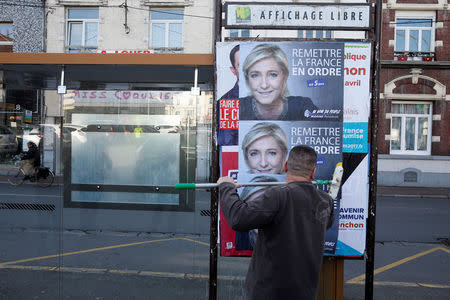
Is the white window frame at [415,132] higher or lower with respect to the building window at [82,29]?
lower

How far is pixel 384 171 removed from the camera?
16422 mm

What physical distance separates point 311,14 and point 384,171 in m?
14.9

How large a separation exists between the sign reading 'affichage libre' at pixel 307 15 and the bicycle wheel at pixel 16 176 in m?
2.92

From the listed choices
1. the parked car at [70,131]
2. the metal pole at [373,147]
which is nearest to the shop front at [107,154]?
the parked car at [70,131]

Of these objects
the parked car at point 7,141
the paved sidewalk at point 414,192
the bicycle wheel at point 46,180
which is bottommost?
the paved sidewalk at point 414,192

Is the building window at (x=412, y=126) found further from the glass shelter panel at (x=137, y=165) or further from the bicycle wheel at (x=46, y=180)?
the bicycle wheel at (x=46, y=180)

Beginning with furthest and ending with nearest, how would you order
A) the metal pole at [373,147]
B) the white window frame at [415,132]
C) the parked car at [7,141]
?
1. the white window frame at [415,132]
2. the parked car at [7,141]
3. the metal pole at [373,147]

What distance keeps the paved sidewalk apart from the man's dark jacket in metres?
13.1

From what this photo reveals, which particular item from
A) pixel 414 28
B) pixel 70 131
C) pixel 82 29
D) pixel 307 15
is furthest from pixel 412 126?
pixel 70 131

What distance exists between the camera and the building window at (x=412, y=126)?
1680 cm

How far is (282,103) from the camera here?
3182 millimetres

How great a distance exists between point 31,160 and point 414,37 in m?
17.3

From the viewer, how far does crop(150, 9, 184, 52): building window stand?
55.2 ft

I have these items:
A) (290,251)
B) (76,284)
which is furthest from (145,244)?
(290,251)
